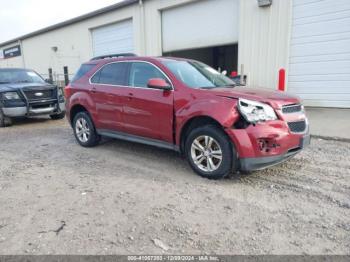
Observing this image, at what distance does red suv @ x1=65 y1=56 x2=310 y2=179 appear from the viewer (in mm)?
3945

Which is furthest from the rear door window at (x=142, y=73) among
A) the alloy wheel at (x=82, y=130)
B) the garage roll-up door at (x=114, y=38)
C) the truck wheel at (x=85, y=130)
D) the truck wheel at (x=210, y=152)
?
the garage roll-up door at (x=114, y=38)

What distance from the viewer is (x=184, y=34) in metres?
12.7

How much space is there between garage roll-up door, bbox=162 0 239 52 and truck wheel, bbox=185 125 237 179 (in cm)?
793

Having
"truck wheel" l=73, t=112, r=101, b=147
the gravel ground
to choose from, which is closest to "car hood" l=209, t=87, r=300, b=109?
the gravel ground

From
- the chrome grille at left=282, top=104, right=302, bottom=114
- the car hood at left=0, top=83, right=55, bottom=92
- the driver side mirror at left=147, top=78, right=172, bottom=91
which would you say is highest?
the driver side mirror at left=147, top=78, right=172, bottom=91

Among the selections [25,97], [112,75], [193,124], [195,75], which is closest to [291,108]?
[193,124]

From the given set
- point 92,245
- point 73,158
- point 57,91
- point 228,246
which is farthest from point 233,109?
point 57,91

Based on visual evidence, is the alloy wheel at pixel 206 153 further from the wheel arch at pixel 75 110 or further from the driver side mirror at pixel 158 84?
the wheel arch at pixel 75 110

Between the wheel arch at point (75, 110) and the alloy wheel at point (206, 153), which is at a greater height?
the wheel arch at point (75, 110)

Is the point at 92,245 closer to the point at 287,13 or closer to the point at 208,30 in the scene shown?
the point at 287,13

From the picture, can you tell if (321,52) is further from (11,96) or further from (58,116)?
(11,96)

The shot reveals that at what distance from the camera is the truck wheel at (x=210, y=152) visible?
4.04 m

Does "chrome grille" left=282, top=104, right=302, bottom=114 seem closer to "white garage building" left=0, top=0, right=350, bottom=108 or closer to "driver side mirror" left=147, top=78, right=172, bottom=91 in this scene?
"driver side mirror" left=147, top=78, right=172, bottom=91

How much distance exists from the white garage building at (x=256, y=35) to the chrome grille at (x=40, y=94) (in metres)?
5.44
